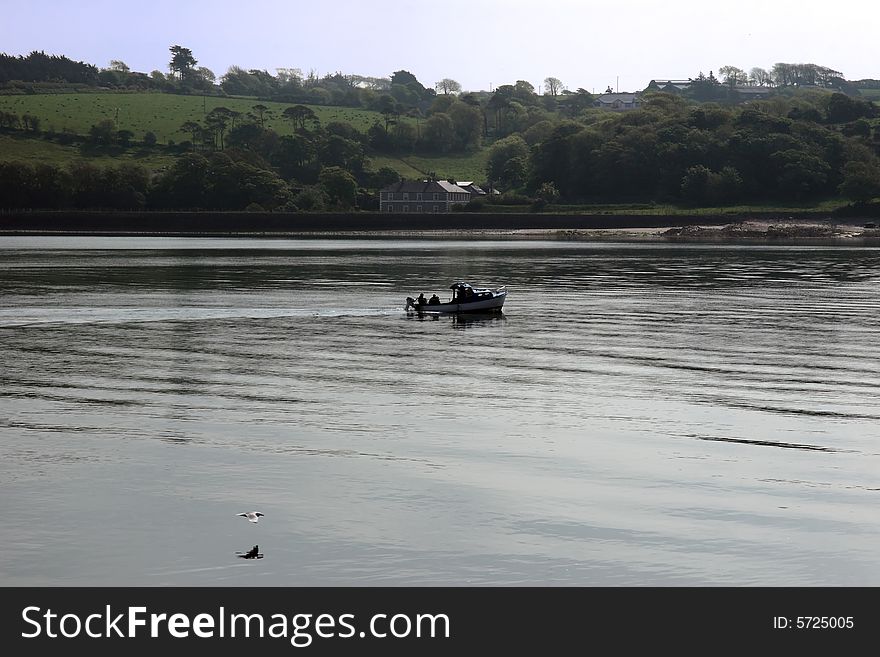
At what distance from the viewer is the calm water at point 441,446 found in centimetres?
2319

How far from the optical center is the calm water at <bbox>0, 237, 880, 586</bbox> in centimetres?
2319

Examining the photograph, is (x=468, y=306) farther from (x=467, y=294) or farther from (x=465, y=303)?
(x=467, y=294)

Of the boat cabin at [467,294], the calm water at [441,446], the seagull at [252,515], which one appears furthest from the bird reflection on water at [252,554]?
the boat cabin at [467,294]

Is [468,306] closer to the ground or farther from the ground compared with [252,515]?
farther from the ground

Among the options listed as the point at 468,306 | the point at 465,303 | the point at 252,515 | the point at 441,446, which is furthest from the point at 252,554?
A: the point at 468,306

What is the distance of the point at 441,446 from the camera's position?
1289 inches

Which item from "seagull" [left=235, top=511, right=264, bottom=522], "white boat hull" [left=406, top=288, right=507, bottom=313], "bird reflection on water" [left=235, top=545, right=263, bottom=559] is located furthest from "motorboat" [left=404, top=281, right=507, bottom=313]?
"bird reflection on water" [left=235, top=545, right=263, bottom=559]

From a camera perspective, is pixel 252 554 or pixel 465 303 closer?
pixel 252 554

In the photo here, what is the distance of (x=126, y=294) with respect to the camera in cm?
8256

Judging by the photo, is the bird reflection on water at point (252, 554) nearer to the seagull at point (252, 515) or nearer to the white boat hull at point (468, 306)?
the seagull at point (252, 515)

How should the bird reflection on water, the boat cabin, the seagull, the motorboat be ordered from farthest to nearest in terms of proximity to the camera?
the boat cabin → the motorboat → the seagull → the bird reflection on water

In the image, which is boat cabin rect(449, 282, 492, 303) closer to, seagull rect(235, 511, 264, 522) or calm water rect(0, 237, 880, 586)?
calm water rect(0, 237, 880, 586)

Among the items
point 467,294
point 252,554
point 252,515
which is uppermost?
point 467,294
